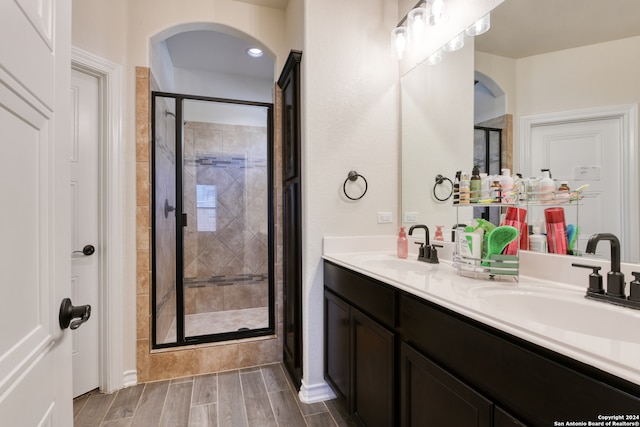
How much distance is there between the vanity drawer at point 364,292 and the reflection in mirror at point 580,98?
2.37ft

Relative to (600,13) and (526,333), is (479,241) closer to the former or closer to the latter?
(526,333)

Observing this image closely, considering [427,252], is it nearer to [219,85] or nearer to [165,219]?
[165,219]

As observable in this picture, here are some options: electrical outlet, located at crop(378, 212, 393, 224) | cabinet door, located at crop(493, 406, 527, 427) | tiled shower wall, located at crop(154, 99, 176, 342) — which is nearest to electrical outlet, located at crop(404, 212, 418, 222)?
electrical outlet, located at crop(378, 212, 393, 224)

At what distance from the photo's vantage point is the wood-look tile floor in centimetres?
175

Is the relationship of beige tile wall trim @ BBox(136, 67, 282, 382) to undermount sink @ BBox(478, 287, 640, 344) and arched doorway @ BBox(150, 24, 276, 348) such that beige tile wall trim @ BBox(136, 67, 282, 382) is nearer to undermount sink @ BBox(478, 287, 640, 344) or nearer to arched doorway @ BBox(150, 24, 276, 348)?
arched doorway @ BBox(150, 24, 276, 348)

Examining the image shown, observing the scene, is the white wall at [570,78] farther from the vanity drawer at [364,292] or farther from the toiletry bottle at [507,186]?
the vanity drawer at [364,292]

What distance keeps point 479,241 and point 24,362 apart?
1.41m

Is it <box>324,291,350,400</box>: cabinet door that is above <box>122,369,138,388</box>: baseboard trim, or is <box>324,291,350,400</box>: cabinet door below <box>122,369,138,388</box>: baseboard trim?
above

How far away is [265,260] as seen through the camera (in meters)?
2.78

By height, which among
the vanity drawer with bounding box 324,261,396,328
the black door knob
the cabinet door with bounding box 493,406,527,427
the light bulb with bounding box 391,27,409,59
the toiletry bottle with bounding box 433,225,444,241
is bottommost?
the cabinet door with bounding box 493,406,527,427

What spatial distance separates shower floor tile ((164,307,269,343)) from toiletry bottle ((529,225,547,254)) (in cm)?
209

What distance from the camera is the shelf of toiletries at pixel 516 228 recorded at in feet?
3.88

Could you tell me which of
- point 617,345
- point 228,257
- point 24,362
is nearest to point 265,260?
point 228,257

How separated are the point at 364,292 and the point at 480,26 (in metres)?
1.43
